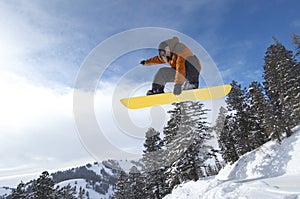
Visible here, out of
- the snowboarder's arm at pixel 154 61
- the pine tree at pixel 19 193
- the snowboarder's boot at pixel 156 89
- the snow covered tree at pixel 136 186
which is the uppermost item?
the pine tree at pixel 19 193

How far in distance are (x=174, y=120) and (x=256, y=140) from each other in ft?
45.1

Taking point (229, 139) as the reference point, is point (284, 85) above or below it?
above

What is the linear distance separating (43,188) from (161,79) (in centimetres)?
2954

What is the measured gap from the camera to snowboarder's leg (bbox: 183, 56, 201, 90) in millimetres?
7070

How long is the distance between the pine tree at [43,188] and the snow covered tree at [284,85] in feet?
96.0

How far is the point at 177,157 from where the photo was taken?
23.2 m

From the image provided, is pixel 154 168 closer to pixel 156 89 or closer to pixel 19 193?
pixel 19 193

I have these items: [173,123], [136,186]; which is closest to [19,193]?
[136,186]

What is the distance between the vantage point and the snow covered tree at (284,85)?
26.4 metres

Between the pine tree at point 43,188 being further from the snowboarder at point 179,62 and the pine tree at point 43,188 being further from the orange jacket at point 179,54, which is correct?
the orange jacket at point 179,54

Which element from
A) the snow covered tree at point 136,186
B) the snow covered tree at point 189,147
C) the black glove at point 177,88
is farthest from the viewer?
the snow covered tree at point 136,186

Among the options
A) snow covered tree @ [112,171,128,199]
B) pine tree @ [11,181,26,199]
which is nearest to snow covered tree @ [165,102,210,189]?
snow covered tree @ [112,171,128,199]

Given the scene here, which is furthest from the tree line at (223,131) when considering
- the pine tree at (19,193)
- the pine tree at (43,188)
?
the pine tree at (19,193)

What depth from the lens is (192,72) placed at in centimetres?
730
